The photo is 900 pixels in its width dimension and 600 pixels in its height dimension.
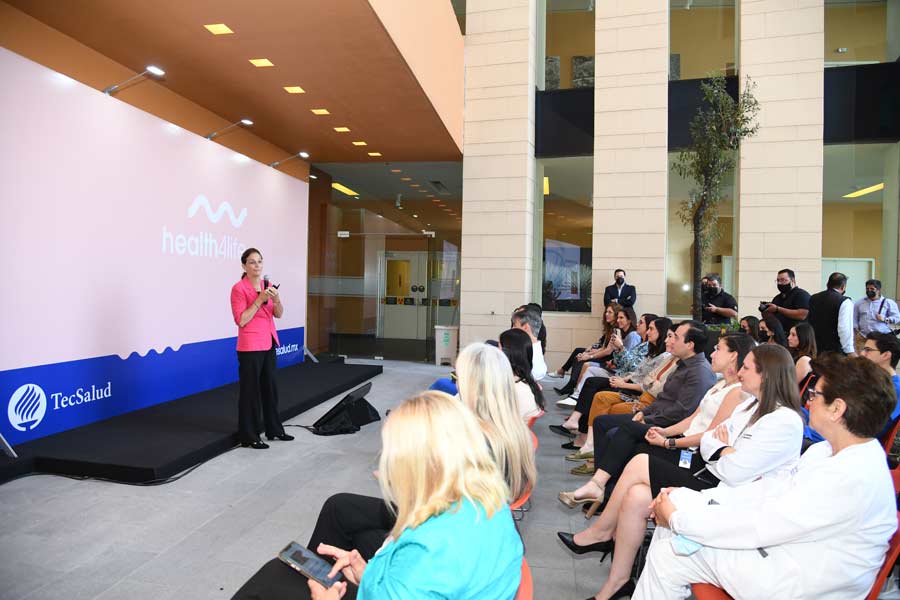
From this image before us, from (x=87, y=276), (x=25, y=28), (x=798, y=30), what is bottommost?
(x=87, y=276)

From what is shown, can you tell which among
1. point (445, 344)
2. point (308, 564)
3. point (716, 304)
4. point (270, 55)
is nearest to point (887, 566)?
point (308, 564)

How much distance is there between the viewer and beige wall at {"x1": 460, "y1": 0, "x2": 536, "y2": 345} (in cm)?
965

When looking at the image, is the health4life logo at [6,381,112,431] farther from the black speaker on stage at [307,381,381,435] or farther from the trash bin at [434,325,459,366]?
the trash bin at [434,325,459,366]

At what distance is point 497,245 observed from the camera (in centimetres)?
986

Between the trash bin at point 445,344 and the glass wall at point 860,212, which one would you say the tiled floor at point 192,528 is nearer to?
the trash bin at point 445,344

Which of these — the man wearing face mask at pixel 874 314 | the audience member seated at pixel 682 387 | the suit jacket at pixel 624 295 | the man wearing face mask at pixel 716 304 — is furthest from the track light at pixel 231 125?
the man wearing face mask at pixel 874 314

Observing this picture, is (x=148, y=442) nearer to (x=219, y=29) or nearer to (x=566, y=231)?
(x=219, y=29)

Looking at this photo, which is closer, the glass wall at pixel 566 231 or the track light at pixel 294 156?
the track light at pixel 294 156

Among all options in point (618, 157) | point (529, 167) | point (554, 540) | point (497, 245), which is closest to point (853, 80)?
point (618, 157)

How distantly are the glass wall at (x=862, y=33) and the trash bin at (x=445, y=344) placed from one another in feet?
25.0

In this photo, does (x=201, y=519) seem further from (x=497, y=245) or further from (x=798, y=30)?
(x=798, y=30)

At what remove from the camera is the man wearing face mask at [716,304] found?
795 cm

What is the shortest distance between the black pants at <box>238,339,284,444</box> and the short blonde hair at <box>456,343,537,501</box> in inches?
121

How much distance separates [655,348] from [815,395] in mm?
3119
